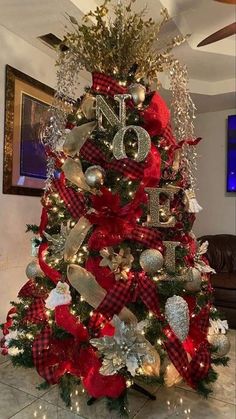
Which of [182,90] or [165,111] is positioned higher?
[182,90]

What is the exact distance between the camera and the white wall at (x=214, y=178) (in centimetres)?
363

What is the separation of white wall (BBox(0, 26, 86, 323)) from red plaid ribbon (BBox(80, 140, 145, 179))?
0.86m

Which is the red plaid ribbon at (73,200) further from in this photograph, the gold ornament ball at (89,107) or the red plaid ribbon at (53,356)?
the red plaid ribbon at (53,356)

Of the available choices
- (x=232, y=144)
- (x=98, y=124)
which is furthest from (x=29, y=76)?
(x=232, y=144)

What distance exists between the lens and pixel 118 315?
1.38 meters

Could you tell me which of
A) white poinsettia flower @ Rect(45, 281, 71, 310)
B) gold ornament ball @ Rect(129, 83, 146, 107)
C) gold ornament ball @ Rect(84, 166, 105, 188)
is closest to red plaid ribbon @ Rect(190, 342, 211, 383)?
white poinsettia flower @ Rect(45, 281, 71, 310)

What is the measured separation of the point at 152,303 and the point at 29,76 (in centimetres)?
183

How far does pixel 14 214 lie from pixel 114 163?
3.46 ft

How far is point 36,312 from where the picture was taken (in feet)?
5.27

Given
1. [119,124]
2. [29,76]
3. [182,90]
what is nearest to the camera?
[119,124]

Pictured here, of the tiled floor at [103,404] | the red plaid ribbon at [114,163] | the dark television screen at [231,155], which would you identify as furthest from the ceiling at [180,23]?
the tiled floor at [103,404]

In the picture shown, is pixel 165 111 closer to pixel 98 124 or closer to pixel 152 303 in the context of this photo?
pixel 98 124

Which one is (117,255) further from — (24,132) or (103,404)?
(24,132)

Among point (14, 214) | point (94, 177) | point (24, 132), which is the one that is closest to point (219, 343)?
point (94, 177)
